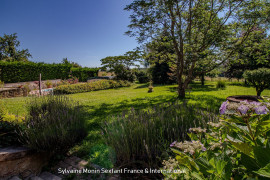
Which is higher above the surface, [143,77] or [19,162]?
[143,77]

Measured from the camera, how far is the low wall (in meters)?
2.32

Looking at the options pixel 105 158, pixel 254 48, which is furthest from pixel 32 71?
pixel 254 48

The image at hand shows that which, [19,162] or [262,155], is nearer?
[262,155]

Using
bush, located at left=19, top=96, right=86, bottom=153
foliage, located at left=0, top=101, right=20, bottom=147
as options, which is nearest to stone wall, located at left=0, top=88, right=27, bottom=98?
foliage, located at left=0, top=101, right=20, bottom=147

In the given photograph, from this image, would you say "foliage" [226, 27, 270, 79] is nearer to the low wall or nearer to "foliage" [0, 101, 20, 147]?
the low wall

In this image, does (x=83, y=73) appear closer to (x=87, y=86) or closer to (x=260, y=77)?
(x=87, y=86)

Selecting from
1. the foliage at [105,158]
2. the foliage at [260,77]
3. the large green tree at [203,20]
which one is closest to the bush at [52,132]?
the foliage at [105,158]

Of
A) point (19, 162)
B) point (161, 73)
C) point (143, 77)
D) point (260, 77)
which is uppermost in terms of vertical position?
point (161, 73)

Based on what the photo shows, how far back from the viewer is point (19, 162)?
2457 mm

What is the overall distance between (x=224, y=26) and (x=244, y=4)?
97 cm

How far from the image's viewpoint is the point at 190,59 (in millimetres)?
6465

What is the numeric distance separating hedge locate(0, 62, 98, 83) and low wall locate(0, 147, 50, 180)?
56.9 ft

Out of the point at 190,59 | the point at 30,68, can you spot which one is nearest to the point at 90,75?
the point at 30,68

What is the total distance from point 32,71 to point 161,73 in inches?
648
